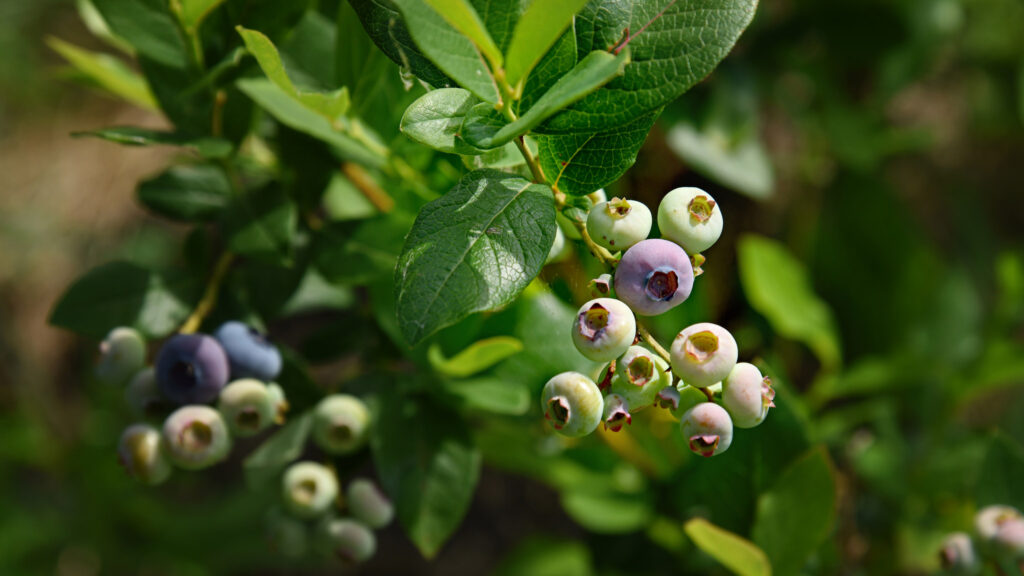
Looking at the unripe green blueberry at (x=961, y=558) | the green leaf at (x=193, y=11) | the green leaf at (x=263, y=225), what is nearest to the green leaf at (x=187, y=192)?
the green leaf at (x=263, y=225)

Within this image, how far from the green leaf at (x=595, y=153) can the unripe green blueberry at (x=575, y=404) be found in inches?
4.7

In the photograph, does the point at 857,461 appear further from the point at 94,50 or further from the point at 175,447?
the point at 94,50

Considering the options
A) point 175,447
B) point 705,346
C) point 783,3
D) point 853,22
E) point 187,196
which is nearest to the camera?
point 705,346

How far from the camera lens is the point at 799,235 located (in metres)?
1.39

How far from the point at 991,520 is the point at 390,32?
2.20ft

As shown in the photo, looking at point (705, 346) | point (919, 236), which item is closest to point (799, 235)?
point (919, 236)

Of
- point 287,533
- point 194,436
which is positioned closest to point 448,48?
point 194,436

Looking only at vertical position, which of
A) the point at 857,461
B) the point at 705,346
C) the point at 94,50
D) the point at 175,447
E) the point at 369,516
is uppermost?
the point at 705,346

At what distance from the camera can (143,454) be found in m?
0.60

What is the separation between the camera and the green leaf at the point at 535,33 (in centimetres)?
40

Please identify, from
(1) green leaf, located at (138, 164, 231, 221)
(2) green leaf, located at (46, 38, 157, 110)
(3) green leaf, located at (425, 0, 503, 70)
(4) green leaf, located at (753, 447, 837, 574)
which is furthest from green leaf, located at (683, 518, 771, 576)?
(2) green leaf, located at (46, 38, 157, 110)

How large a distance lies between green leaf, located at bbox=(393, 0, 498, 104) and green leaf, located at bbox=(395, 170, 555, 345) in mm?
52

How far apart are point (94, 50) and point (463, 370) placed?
72.7 inches

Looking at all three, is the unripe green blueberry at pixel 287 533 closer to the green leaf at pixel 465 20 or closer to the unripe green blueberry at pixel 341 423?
the unripe green blueberry at pixel 341 423
